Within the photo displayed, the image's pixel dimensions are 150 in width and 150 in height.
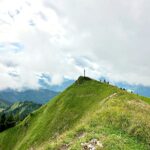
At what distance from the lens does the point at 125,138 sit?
40.4m

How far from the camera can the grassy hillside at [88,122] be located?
1554 inches

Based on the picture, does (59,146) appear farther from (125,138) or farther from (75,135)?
(125,138)

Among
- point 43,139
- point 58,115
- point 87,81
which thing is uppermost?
point 87,81

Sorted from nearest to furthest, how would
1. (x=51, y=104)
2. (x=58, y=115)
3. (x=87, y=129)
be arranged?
(x=87, y=129) → (x=58, y=115) → (x=51, y=104)

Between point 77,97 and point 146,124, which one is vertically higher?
point 77,97

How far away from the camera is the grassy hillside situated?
39469 mm

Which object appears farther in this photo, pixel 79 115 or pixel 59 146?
pixel 79 115

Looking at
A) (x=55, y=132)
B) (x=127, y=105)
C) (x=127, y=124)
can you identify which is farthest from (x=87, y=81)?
(x=127, y=124)

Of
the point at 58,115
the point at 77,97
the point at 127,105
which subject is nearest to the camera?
the point at 127,105

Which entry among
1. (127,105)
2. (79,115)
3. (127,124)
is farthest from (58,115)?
(127,124)

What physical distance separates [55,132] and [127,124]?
40.1 metres

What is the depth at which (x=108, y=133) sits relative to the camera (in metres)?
41.3

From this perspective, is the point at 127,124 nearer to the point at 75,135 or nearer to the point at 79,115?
the point at 75,135

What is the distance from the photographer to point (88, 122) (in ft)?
159
